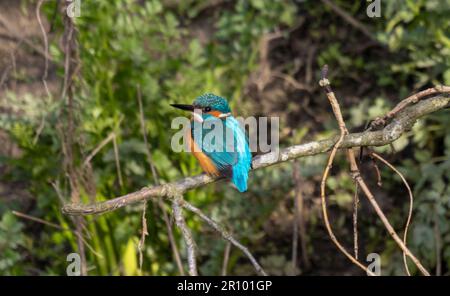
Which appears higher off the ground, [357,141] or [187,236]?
[357,141]

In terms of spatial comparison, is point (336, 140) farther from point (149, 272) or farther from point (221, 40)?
point (221, 40)

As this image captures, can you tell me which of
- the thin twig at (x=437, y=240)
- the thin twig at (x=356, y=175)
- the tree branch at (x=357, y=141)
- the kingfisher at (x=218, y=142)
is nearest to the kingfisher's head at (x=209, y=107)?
the kingfisher at (x=218, y=142)

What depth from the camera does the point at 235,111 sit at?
518 centimetres

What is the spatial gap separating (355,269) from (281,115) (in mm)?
1406

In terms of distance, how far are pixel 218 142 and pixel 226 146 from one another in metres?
0.06

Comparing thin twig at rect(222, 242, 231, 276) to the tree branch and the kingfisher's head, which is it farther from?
the tree branch

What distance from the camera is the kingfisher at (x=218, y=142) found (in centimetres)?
365

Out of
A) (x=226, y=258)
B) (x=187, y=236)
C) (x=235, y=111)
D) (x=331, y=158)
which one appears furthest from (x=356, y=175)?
(x=235, y=111)

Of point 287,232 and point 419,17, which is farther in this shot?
point 287,232

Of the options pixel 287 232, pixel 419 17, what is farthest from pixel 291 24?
pixel 287 232

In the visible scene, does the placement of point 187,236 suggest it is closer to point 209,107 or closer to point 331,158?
point 331,158

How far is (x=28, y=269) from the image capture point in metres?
4.93

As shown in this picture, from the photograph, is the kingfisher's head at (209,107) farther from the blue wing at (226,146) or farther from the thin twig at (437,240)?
the thin twig at (437,240)

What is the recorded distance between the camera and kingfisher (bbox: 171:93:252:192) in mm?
3654
